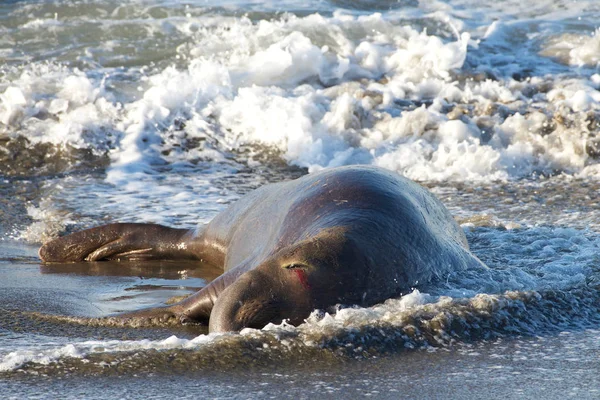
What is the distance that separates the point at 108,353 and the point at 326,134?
648 centimetres

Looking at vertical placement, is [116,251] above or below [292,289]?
below

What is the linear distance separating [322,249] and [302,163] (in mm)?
5418

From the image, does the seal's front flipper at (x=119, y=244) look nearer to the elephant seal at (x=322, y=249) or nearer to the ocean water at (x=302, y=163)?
the ocean water at (x=302, y=163)

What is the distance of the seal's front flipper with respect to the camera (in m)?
6.74

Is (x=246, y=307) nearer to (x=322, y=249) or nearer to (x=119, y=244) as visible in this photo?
(x=322, y=249)

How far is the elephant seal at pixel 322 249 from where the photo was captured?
426 centimetres

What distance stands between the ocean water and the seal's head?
100mm

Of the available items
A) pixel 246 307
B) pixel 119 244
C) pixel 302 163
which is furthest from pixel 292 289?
pixel 302 163

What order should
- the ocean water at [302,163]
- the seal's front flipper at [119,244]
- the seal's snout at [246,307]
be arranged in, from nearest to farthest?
the ocean water at [302,163]
the seal's snout at [246,307]
the seal's front flipper at [119,244]

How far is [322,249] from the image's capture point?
4.38 metres

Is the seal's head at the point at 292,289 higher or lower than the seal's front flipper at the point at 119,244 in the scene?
higher

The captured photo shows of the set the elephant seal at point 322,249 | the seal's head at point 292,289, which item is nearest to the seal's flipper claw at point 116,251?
the elephant seal at point 322,249

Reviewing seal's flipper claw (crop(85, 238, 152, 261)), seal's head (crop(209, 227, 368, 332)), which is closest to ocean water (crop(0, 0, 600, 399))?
seal's head (crop(209, 227, 368, 332))

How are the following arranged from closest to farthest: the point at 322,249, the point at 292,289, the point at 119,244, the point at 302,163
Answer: the point at 292,289, the point at 322,249, the point at 119,244, the point at 302,163
